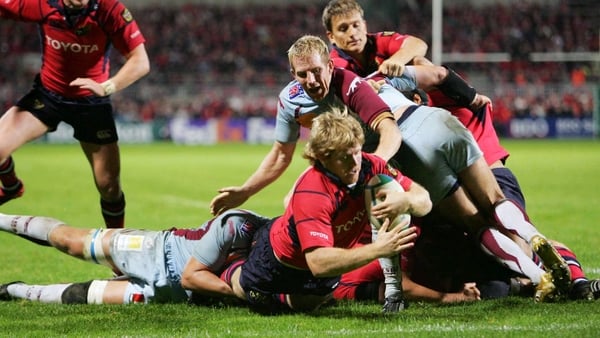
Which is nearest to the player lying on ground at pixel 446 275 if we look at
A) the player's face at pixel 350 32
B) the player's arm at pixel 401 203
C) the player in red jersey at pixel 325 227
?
the player in red jersey at pixel 325 227

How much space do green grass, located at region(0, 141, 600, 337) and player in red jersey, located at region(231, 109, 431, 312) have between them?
0.21 meters

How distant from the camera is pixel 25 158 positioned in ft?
85.5

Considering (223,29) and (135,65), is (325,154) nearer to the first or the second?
(135,65)

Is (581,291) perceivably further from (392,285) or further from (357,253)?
(357,253)

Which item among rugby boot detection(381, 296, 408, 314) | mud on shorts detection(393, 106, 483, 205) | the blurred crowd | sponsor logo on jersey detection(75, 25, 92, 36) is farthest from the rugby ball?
the blurred crowd

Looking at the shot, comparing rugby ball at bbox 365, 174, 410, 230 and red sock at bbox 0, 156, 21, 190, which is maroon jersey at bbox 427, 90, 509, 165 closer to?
rugby ball at bbox 365, 174, 410, 230

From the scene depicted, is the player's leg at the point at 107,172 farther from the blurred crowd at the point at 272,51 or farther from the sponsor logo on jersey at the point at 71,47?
the blurred crowd at the point at 272,51

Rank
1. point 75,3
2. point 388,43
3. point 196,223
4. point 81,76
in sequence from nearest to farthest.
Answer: point 388,43, point 75,3, point 81,76, point 196,223

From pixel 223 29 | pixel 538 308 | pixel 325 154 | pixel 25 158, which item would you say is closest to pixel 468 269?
pixel 538 308

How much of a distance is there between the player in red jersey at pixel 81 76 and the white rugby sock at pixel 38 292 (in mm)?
2107

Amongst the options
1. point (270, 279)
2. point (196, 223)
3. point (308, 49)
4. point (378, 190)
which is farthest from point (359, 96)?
point (196, 223)

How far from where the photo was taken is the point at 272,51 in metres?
41.8

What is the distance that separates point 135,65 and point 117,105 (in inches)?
1136

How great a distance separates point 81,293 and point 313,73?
227 cm
